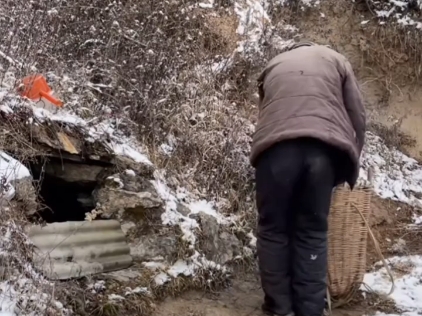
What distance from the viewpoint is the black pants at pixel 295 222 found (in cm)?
383

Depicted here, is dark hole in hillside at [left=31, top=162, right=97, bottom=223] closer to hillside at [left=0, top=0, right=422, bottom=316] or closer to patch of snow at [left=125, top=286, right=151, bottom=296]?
hillside at [left=0, top=0, right=422, bottom=316]

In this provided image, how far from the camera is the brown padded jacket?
381 cm

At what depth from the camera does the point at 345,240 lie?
4.46 m

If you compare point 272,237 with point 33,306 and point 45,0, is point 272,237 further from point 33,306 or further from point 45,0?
point 45,0

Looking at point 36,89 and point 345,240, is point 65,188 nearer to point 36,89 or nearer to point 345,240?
point 36,89

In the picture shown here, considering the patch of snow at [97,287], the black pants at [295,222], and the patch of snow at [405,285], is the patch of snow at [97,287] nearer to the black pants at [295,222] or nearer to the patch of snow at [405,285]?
the black pants at [295,222]

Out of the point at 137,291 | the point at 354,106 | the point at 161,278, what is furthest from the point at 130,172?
the point at 354,106

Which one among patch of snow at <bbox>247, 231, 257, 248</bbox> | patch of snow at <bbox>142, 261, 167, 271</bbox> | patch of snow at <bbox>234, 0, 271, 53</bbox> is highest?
patch of snow at <bbox>234, 0, 271, 53</bbox>

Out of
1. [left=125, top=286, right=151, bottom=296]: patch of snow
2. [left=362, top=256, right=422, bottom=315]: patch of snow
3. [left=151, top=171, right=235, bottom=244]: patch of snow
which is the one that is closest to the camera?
[left=125, top=286, right=151, bottom=296]: patch of snow

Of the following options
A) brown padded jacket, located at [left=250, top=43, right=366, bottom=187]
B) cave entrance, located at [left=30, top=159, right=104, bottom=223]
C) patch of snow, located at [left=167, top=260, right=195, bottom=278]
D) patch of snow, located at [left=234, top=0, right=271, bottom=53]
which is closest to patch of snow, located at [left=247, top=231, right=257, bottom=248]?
patch of snow, located at [left=167, top=260, right=195, bottom=278]

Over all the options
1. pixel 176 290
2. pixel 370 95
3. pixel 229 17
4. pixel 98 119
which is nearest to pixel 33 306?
pixel 176 290

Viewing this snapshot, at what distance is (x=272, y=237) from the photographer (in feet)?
13.0

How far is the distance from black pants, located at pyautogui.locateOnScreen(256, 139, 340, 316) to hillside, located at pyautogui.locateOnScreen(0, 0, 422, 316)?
0.33 metres

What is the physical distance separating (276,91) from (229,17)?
10.5ft
